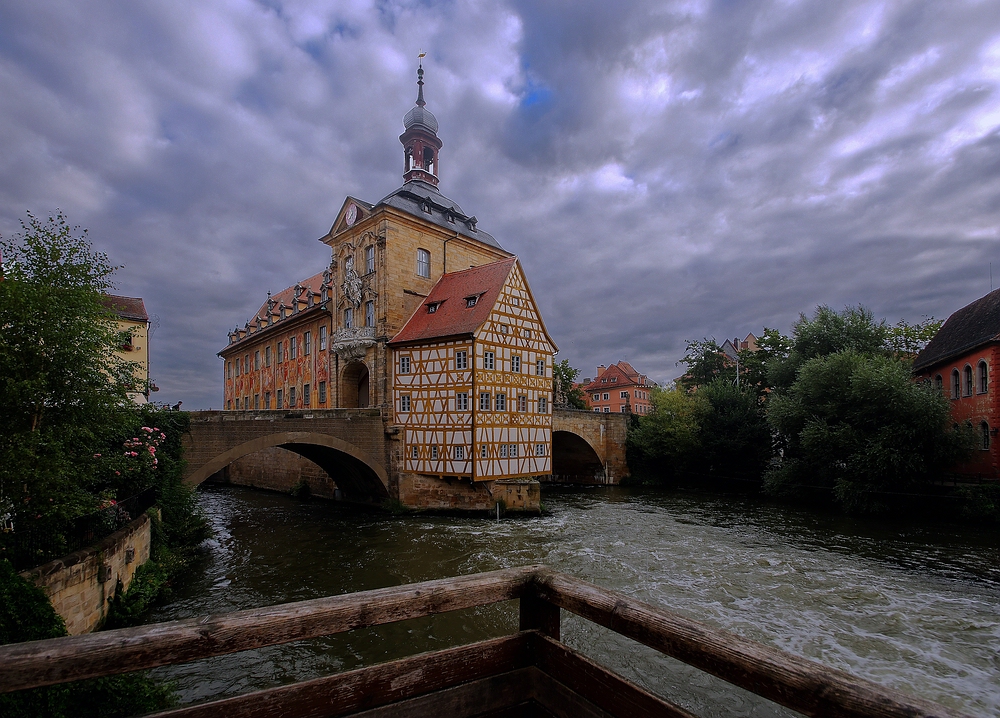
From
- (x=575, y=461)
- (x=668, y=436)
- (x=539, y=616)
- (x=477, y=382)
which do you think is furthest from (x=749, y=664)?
(x=575, y=461)

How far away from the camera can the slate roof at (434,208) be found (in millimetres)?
24989

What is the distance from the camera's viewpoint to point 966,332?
23828mm

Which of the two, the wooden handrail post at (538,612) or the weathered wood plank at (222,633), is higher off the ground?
the weathered wood plank at (222,633)

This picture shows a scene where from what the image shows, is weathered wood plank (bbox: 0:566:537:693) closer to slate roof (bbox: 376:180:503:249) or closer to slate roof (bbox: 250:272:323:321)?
slate roof (bbox: 376:180:503:249)

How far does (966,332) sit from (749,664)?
29250 millimetres

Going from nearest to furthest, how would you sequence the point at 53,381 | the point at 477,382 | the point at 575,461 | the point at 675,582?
the point at 53,381, the point at 675,582, the point at 477,382, the point at 575,461

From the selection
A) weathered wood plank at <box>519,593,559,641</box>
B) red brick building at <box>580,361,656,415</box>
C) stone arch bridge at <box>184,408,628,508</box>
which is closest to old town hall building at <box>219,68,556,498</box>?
stone arch bridge at <box>184,408,628,508</box>

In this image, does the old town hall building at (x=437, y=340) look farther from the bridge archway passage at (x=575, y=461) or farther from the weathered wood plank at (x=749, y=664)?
the weathered wood plank at (x=749, y=664)

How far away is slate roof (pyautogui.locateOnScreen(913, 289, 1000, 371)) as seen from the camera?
21188 mm

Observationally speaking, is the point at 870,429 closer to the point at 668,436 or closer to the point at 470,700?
the point at 668,436

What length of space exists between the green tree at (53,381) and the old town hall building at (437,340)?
12587 mm

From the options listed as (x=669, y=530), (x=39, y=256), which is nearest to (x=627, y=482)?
(x=669, y=530)

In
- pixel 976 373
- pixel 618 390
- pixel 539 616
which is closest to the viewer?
pixel 539 616

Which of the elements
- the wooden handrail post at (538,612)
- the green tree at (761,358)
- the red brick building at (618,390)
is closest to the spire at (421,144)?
the green tree at (761,358)
